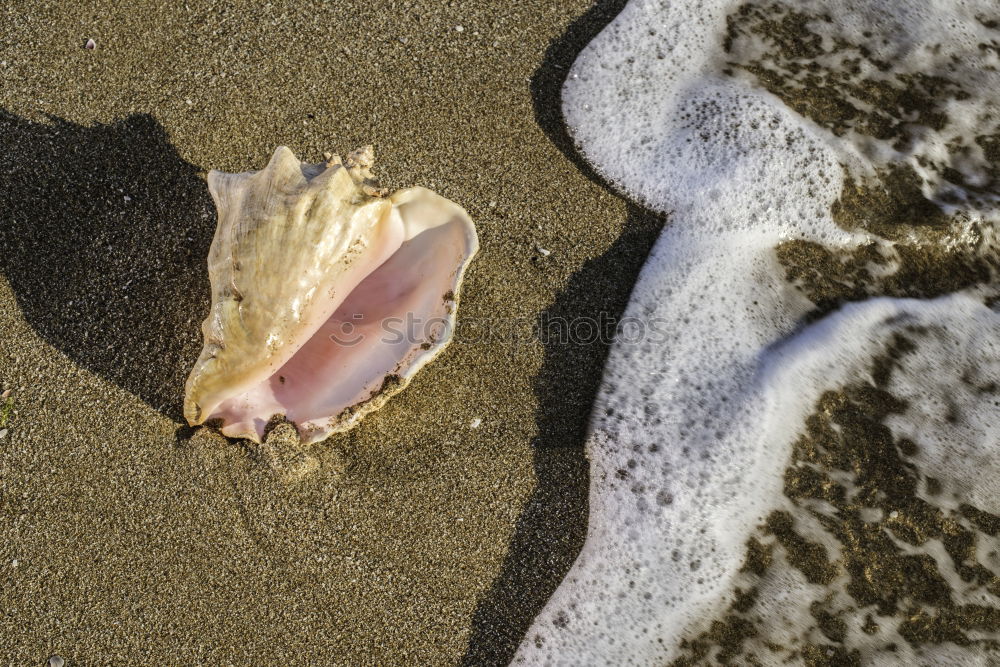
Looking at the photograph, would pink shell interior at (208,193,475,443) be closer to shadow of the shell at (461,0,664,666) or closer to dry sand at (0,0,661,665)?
dry sand at (0,0,661,665)

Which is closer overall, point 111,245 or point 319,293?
point 319,293

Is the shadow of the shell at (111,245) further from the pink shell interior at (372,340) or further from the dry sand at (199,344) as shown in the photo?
the pink shell interior at (372,340)

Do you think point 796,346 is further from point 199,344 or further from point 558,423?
point 199,344

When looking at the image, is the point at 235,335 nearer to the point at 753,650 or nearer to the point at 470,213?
the point at 470,213

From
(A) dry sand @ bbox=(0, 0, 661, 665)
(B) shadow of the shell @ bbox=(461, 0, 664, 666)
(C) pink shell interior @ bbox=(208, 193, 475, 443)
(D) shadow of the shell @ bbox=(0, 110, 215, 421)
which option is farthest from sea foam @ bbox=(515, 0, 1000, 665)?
(D) shadow of the shell @ bbox=(0, 110, 215, 421)

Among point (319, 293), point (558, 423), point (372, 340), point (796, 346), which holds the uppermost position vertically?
point (319, 293)

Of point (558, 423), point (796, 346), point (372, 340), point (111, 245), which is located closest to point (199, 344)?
point (111, 245)

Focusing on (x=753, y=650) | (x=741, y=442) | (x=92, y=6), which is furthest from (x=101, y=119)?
(x=753, y=650)
